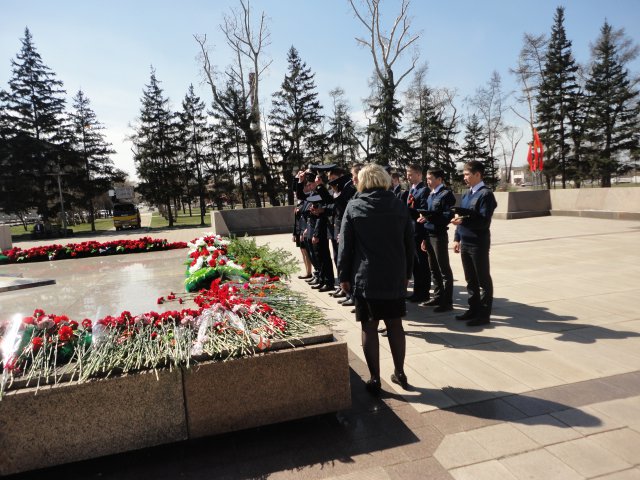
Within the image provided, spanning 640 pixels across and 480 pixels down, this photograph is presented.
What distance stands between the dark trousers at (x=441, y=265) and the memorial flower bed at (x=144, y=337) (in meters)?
2.56

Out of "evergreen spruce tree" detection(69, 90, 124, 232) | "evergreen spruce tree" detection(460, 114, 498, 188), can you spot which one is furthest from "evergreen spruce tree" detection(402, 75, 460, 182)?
"evergreen spruce tree" detection(69, 90, 124, 232)

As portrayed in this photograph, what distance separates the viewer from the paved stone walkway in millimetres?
2543

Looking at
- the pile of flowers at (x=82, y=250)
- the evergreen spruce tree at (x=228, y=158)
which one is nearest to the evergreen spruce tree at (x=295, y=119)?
the evergreen spruce tree at (x=228, y=158)

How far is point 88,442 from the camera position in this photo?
2.57 m

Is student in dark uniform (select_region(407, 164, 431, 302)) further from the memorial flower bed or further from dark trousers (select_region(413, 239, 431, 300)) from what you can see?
the memorial flower bed

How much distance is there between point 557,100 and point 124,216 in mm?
35560

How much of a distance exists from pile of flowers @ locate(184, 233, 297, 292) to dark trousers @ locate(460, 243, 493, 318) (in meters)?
2.03

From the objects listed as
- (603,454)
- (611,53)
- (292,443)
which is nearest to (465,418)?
(603,454)

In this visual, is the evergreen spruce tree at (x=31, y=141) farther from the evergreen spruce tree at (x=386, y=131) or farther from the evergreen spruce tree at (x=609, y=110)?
the evergreen spruce tree at (x=609, y=110)

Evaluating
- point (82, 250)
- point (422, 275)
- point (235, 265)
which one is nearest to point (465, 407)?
point (235, 265)

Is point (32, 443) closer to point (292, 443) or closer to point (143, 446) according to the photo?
point (143, 446)

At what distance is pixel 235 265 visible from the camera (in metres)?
5.15

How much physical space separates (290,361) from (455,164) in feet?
138

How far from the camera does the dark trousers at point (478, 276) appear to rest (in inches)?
191
